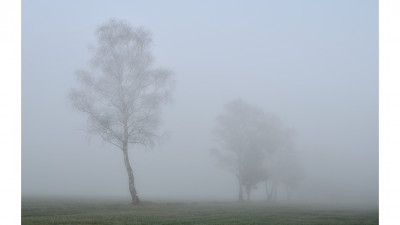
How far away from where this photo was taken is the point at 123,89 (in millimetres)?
29875

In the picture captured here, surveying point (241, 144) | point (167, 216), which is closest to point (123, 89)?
point (167, 216)

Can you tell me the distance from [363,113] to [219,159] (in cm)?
4180

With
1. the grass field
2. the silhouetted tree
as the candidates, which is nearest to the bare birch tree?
the grass field

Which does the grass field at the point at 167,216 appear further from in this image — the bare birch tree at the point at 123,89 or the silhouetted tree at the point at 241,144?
the silhouetted tree at the point at 241,144

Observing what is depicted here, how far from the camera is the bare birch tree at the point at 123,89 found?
93.8 ft

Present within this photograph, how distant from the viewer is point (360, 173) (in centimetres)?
8900

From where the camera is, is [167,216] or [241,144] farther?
[241,144]

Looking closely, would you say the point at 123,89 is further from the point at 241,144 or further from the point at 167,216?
the point at 241,144

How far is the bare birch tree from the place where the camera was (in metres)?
28.6

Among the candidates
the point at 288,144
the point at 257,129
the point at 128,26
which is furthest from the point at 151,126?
the point at 288,144

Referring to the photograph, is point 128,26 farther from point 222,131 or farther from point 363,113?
point 363,113

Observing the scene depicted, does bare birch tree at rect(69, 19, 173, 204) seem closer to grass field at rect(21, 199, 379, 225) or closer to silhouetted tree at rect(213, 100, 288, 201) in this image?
grass field at rect(21, 199, 379, 225)

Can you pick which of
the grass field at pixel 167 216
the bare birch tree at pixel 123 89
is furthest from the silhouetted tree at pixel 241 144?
the grass field at pixel 167 216

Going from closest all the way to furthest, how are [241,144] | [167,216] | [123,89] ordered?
[167,216], [123,89], [241,144]
